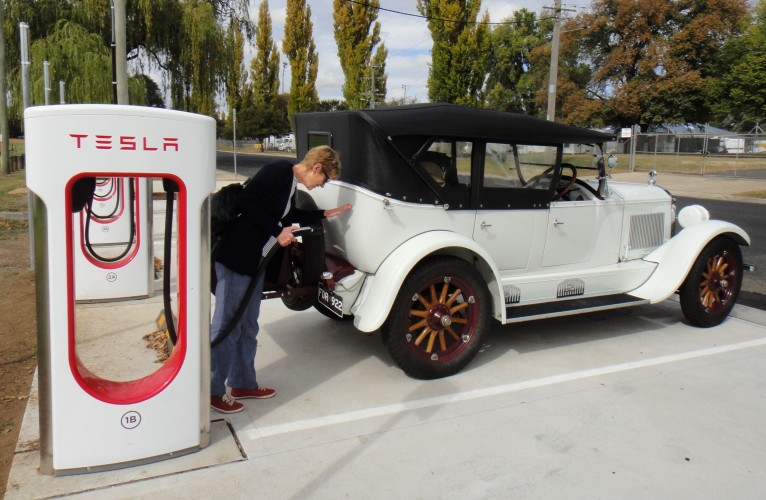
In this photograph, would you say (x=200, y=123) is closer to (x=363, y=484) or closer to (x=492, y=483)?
(x=363, y=484)

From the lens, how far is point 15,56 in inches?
834

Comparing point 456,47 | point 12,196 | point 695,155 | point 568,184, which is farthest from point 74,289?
point 695,155

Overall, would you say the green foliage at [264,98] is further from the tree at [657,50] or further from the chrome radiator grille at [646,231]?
the chrome radiator grille at [646,231]

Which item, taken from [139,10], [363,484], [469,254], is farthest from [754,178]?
[363,484]

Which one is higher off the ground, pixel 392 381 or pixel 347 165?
pixel 347 165

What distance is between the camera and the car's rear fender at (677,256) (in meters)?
5.43

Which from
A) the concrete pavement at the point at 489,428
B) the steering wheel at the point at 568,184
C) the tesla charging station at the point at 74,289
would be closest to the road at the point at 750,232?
the concrete pavement at the point at 489,428

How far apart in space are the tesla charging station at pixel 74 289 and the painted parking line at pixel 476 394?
540mm

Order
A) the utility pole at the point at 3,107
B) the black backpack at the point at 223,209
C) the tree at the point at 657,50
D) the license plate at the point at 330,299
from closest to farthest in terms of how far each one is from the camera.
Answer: the black backpack at the point at 223,209
the license plate at the point at 330,299
the utility pole at the point at 3,107
the tree at the point at 657,50

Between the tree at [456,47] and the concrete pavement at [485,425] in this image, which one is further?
the tree at [456,47]

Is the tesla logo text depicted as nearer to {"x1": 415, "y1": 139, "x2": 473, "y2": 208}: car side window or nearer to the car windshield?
{"x1": 415, "y1": 139, "x2": 473, "y2": 208}: car side window

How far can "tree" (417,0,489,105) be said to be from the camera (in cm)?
3102

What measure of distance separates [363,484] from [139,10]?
20710mm

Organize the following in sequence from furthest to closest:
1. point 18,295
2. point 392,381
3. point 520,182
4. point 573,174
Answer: point 18,295 < point 573,174 < point 520,182 < point 392,381
